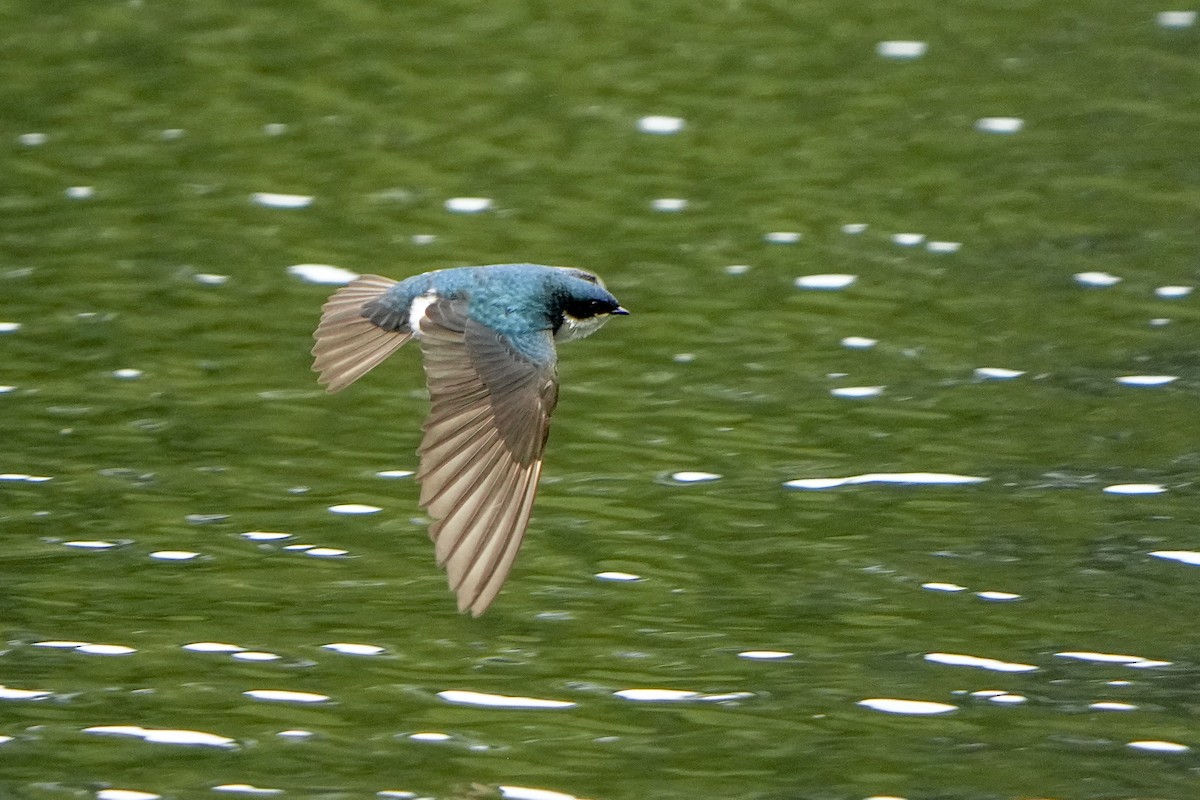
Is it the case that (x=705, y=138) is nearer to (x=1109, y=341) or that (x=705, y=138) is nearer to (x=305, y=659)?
(x=1109, y=341)

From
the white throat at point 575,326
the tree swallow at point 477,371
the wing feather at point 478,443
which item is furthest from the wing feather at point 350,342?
the white throat at point 575,326

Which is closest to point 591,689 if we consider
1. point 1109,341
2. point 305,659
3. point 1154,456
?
point 305,659

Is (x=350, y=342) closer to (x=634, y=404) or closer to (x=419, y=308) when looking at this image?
(x=419, y=308)

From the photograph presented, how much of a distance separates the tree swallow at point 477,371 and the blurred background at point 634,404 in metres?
0.58

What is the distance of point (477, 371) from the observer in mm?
6324

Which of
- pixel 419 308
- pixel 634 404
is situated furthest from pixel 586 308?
pixel 634 404

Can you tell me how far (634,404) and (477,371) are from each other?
7.99 feet

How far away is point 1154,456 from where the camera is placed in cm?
806

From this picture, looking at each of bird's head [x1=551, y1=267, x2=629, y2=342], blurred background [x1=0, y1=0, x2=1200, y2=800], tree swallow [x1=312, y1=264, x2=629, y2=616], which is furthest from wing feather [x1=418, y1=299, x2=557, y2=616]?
blurred background [x1=0, y1=0, x2=1200, y2=800]

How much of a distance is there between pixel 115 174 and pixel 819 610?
18.9 feet

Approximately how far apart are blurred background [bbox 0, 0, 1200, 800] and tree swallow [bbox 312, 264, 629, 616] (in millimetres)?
585

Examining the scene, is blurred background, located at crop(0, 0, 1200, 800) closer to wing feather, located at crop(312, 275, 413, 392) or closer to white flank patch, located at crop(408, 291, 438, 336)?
wing feather, located at crop(312, 275, 413, 392)

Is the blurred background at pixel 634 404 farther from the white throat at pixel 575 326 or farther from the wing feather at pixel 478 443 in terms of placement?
the white throat at pixel 575 326

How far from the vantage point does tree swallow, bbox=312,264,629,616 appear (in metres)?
5.79
